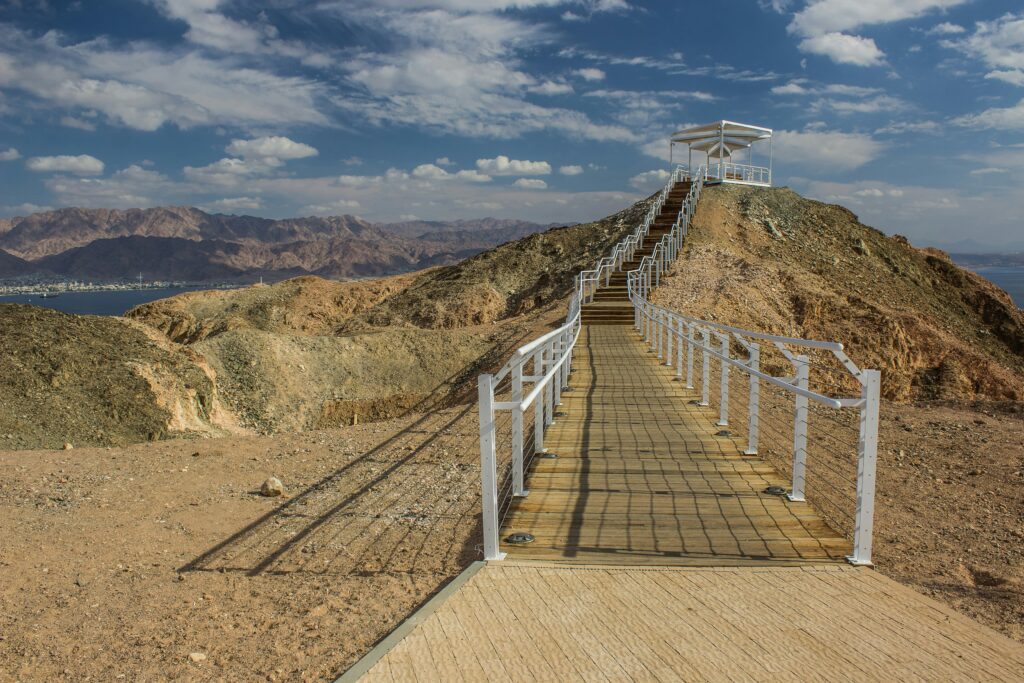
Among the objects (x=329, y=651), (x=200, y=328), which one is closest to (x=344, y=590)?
(x=329, y=651)

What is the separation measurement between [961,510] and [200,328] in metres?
41.3

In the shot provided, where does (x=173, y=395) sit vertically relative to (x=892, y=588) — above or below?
below

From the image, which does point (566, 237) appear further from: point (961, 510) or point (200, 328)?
point (961, 510)

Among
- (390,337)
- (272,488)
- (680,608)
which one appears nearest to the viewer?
(680,608)

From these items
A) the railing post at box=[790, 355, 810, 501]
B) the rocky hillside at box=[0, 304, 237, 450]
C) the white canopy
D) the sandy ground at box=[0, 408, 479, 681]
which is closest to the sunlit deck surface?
the railing post at box=[790, 355, 810, 501]

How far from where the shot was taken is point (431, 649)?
132 inches

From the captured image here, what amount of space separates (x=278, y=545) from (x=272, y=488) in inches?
60.9

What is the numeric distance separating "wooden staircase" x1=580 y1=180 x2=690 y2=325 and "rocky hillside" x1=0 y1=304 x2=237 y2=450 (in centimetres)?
1231

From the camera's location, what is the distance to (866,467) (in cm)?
452

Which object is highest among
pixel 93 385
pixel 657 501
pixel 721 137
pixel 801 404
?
pixel 721 137

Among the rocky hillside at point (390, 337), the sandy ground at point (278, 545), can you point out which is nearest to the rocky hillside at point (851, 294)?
the rocky hillside at point (390, 337)

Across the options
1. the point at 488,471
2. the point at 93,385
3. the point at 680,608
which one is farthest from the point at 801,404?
the point at 93,385

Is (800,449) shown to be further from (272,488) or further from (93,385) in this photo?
(93,385)

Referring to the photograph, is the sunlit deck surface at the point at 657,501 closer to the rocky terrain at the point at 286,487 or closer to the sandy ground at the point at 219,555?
the rocky terrain at the point at 286,487
